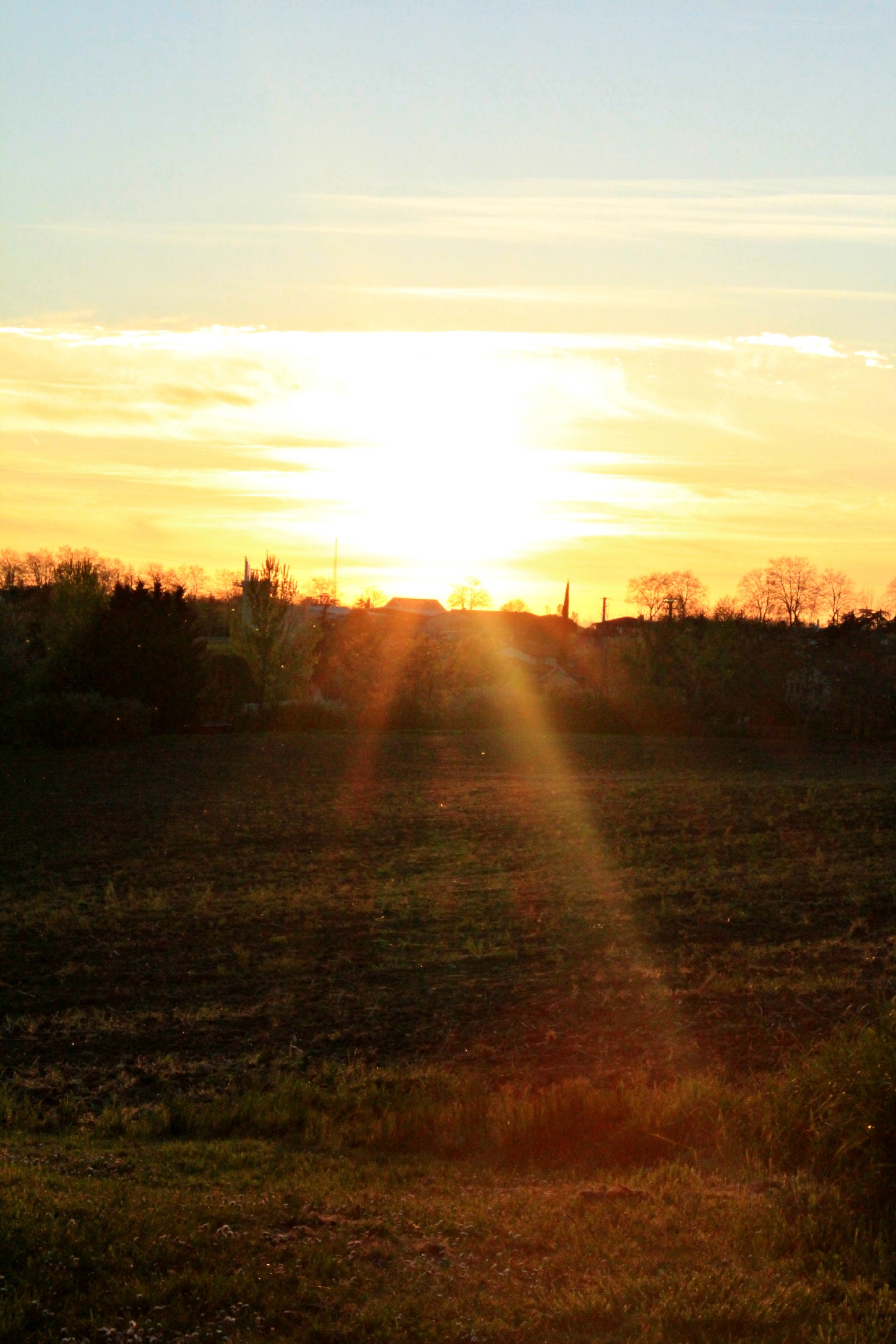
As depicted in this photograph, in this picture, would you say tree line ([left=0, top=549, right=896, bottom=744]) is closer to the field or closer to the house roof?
the field

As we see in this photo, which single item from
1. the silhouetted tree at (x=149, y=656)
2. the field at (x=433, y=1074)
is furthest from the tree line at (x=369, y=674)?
the field at (x=433, y=1074)

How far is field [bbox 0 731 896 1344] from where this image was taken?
3771 mm

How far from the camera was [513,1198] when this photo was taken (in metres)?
4.85

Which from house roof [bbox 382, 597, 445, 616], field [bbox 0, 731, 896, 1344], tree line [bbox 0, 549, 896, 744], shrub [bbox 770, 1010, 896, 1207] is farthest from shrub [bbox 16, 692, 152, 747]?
house roof [bbox 382, 597, 445, 616]

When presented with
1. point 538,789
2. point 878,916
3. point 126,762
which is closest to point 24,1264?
point 878,916

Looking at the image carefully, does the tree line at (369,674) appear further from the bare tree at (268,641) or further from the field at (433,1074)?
the field at (433,1074)

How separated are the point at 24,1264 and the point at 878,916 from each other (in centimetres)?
868

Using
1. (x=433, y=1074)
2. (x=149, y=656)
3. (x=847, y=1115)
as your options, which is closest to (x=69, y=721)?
(x=149, y=656)

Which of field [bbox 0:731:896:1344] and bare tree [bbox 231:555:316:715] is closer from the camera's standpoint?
field [bbox 0:731:896:1344]

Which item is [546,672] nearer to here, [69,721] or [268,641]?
[268,641]

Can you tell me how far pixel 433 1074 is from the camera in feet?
22.3

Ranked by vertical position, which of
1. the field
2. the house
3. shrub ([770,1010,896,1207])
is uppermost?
the house

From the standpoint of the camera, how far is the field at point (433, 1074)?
3.77 m

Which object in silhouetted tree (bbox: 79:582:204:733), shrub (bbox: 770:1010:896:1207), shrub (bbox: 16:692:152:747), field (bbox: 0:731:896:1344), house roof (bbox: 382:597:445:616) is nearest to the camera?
field (bbox: 0:731:896:1344)
